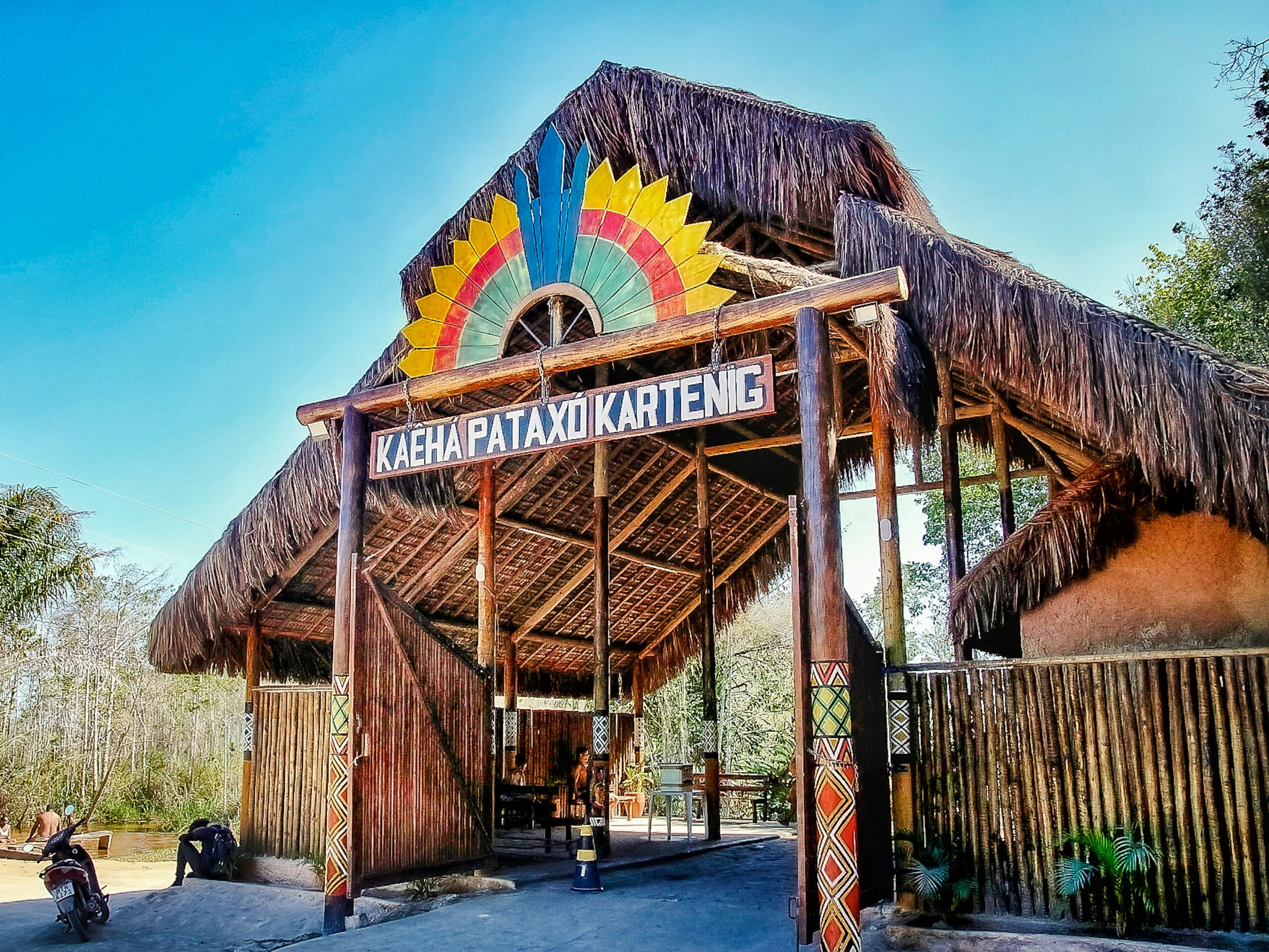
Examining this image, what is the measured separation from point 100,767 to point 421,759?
1368cm

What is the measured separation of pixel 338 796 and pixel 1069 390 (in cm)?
490

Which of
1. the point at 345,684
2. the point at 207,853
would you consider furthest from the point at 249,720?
the point at 345,684

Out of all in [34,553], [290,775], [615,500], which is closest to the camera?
[290,775]

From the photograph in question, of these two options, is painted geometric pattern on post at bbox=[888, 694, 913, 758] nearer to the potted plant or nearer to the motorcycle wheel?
the motorcycle wheel

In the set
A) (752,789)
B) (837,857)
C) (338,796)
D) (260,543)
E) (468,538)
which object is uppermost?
(468,538)

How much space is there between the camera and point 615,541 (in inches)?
466

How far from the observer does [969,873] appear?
17.9ft

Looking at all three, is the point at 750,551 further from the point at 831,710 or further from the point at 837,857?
the point at 837,857

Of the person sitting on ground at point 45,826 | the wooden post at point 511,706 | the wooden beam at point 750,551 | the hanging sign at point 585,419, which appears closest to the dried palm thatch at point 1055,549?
the hanging sign at point 585,419

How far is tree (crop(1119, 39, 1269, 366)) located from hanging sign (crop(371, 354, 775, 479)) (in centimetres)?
596

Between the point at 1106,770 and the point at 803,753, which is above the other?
the point at 803,753

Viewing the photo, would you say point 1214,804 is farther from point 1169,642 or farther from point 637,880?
point 637,880

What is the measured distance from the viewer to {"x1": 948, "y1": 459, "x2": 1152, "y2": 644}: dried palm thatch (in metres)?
6.15

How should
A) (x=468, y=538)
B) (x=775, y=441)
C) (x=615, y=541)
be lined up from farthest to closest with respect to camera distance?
(x=615, y=541) < (x=468, y=538) < (x=775, y=441)
